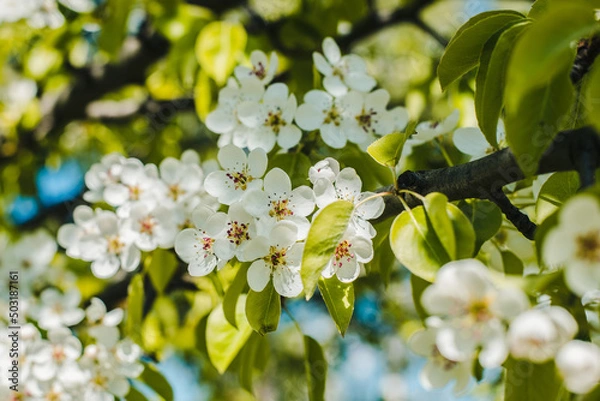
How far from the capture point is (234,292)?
1.21 meters

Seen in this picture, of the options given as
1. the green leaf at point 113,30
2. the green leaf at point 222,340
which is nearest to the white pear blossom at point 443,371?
the green leaf at point 222,340

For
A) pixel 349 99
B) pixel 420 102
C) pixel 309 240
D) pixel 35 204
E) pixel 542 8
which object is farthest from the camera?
pixel 35 204

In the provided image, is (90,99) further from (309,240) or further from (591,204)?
(591,204)

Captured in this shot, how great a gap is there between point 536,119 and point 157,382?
1.21 m

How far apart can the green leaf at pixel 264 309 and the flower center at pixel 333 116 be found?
18.1 inches

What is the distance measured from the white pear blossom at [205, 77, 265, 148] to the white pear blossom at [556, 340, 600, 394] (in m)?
0.91

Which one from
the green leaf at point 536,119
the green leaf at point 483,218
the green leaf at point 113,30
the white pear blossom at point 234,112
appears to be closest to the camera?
the green leaf at point 536,119

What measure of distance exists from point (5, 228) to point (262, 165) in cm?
225

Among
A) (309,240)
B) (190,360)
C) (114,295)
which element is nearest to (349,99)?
(309,240)

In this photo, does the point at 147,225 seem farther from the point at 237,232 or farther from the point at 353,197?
the point at 353,197

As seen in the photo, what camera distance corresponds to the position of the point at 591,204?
691 millimetres

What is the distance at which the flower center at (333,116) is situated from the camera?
4.57ft

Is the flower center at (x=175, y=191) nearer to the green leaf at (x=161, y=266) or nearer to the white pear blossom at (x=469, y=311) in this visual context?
the green leaf at (x=161, y=266)

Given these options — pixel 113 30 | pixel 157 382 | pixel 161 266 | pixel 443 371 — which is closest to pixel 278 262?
pixel 443 371
